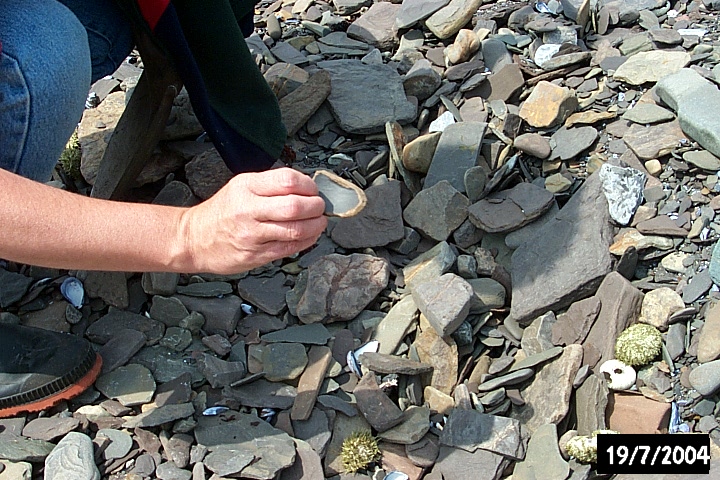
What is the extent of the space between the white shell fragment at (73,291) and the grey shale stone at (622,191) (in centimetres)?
176

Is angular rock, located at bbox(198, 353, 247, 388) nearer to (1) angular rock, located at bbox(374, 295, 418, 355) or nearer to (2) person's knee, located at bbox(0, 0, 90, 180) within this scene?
(1) angular rock, located at bbox(374, 295, 418, 355)

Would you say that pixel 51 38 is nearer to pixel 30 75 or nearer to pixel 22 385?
pixel 30 75

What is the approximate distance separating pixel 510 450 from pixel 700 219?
1.00 metres

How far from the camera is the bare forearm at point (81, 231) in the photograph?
1.28m

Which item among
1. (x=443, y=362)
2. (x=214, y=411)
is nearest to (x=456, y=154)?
(x=443, y=362)

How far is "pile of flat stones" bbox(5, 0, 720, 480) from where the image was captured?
2031 millimetres

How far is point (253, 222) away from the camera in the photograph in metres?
1.34

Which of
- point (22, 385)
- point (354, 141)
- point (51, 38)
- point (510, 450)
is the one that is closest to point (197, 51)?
point (51, 38)

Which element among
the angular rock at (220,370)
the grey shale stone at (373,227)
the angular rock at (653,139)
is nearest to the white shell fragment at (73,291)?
A: the angular rock at (220,370)

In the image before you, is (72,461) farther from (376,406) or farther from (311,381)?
(376,406)

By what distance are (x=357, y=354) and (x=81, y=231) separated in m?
1.13

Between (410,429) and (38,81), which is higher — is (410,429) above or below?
below

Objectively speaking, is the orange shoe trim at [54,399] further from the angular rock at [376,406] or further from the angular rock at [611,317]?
the angular rock at [611,317]

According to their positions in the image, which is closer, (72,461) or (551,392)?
(72,461)
